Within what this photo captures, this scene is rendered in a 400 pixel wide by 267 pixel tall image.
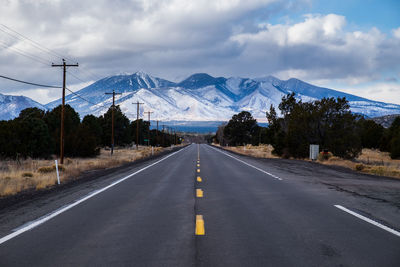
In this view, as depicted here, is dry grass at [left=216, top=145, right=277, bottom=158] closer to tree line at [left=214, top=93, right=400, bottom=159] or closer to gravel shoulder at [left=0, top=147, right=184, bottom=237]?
tree line at [left=214, top=93, right=400, bottom=159]

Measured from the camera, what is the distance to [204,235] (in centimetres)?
677

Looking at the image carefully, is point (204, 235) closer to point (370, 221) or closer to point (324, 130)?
point (370, 221)

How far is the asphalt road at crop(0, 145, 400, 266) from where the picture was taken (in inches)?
212

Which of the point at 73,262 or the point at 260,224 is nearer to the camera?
the point at 73,262

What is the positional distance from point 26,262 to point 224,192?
828 cm

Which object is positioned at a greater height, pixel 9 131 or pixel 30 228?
pixel 9 131

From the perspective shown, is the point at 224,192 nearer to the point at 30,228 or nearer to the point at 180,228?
the point at 180,228

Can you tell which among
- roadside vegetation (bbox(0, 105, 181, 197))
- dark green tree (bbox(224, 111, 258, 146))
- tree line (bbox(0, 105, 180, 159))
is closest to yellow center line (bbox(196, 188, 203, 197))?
roadside vegetation (bbox(0, 105, 181, 197))

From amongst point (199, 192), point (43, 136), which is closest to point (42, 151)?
point (43, 136)

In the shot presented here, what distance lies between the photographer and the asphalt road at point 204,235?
538 cm

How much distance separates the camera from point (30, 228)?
7.41m

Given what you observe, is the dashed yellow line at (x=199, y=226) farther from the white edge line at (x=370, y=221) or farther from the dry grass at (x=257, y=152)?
the dry grass at (x=257, y=152)

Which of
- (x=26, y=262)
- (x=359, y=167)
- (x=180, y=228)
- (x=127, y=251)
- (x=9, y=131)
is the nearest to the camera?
(x=26, y=262)

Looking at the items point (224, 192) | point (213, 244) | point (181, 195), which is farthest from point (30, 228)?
point (224, 192)
